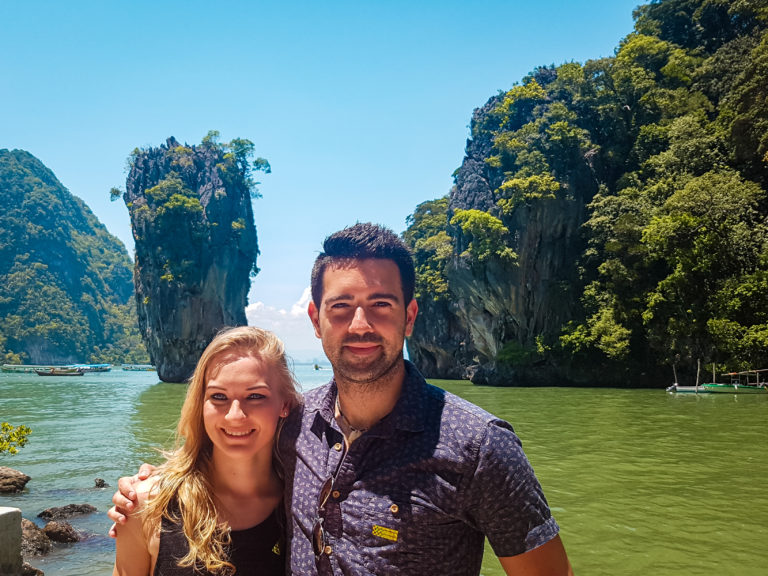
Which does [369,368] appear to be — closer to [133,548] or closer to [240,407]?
[240,407]

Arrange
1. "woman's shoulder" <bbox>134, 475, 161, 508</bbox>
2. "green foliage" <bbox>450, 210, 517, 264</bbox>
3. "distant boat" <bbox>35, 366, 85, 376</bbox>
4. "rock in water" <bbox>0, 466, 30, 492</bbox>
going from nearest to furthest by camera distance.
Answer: "woman's shoulder" <bbox>134, 475, 161, 508</bbox>, "rock in water" <bbox>0, 466, 30, 492</bbox>, "green foliage" <bbox>450, 210, 517, 264</bbox>, "distant boat" <bbox>35, 366, 85, 376</bbox>

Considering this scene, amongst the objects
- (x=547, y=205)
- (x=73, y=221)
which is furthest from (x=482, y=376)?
(x=73, y=221)

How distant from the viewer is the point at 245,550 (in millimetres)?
2119

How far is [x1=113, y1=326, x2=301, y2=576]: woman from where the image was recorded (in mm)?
2035

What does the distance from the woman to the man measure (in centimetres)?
17

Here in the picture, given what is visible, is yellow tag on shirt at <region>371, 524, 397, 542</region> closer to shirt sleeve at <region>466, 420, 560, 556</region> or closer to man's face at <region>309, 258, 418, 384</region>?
shirt sleeve at <region>466, 420, 560, 556</region>

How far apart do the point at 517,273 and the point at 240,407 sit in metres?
33.7

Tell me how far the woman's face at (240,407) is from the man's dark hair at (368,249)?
461 millimetres

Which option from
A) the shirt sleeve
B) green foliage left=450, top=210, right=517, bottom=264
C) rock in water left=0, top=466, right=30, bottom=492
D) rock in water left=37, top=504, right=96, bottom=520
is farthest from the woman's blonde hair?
green foliage left=450, top=210, right=517, bottom=264

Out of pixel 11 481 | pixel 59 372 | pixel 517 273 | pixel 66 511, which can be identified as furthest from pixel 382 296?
pixel 59 372

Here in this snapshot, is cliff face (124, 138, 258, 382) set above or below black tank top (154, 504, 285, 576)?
above

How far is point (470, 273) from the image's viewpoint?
36688 millimetres

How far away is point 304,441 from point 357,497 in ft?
1.33

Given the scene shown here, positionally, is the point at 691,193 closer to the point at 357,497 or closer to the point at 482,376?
the point at 482,376
